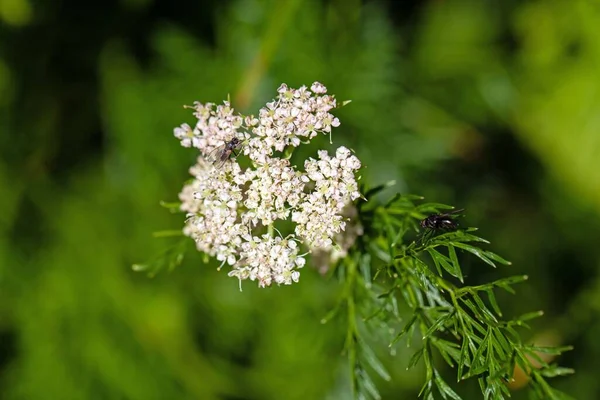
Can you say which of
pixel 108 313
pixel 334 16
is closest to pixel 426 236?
pixel 334 16

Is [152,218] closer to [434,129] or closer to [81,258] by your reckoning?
[81,258]

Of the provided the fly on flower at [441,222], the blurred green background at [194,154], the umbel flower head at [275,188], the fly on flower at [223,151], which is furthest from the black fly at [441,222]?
the blurred green background at [194,154]

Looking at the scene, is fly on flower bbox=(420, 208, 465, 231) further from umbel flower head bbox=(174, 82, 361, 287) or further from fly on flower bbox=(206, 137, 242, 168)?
fly on flower bbox=(206, 137, 242, 168)

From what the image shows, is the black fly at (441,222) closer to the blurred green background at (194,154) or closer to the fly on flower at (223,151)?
the fly on flower at (223,151)

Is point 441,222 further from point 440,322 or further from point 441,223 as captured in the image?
point 440,322

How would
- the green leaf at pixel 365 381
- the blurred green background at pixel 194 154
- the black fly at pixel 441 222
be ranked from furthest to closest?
the blurred green background at pixel 194 154, the green leaf at pixel 365 381, the black fly at pixel 441 222

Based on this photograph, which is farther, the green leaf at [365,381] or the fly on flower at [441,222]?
the green leaf at [365,381]
